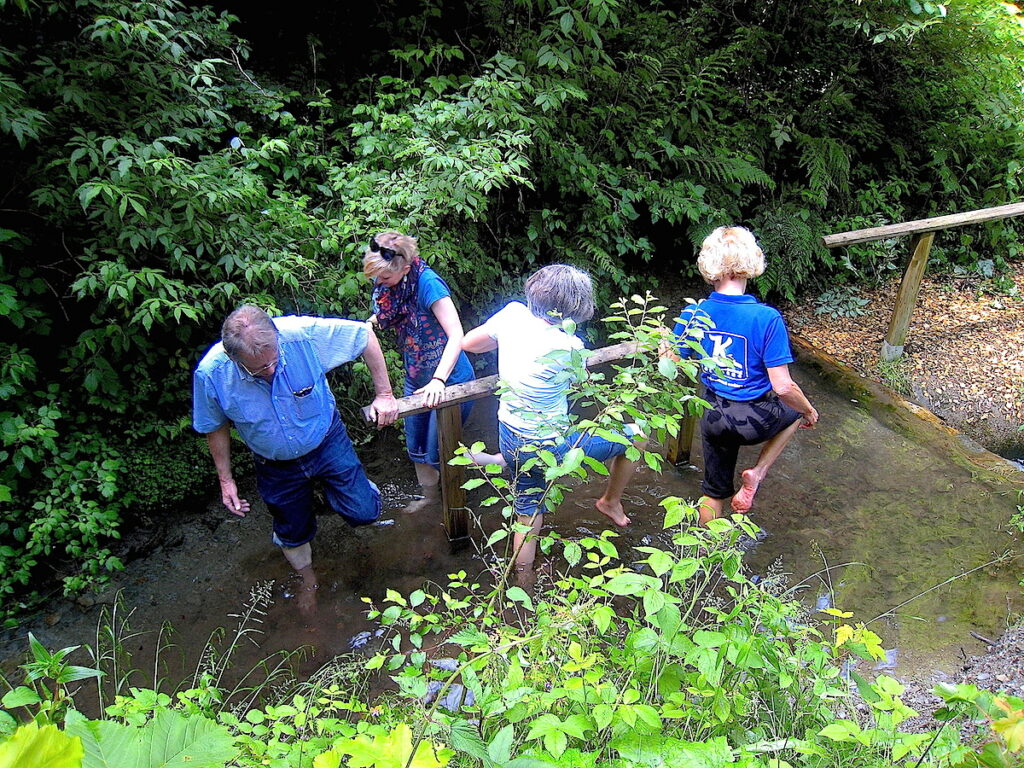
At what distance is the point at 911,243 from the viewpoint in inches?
237

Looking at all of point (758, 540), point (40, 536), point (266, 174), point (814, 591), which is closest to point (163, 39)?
point (266, 174)

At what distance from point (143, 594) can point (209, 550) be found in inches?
18.0

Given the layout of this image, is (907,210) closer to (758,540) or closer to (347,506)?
(758,540)

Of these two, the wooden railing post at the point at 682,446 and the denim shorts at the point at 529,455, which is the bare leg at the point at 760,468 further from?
the denim shorts at the point at 529,455

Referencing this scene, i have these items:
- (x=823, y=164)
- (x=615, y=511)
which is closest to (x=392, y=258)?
(x=615, y=511)

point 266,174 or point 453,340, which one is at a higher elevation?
point 266,174

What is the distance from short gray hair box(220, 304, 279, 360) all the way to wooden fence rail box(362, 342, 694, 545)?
79cm

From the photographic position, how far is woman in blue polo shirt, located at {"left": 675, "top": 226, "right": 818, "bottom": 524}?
3.24 meters

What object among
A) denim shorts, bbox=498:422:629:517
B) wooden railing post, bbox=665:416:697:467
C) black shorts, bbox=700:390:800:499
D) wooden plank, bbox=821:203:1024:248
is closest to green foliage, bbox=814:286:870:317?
wooden plank, bbox=821:203:1024:248

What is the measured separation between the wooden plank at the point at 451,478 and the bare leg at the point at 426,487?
39cm

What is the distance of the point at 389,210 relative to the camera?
187 inches

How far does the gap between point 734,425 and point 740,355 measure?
40cm

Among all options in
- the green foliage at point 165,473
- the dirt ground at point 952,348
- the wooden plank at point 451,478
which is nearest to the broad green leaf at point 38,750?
the wooden plank at point 451,478

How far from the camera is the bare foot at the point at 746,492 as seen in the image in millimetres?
4062
